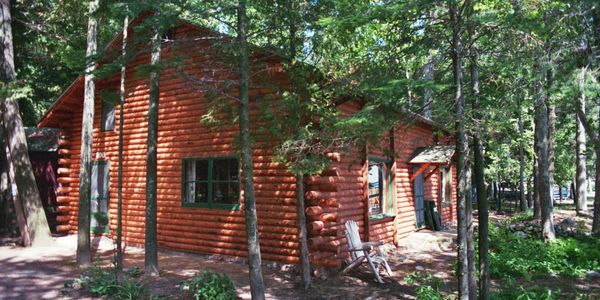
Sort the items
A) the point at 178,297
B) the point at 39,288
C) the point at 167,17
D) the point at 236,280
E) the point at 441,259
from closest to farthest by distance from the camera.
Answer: the point at 167,17 → the point at 178,297 → the point at 39,288 → the point at 236,280 → the point at 441,259

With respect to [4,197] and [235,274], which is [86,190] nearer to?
[235,274]

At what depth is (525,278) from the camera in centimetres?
876

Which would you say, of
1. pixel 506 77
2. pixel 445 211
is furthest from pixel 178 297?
pixel 445 211

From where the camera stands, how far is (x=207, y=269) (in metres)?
9.30

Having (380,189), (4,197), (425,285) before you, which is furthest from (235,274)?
(4,197)

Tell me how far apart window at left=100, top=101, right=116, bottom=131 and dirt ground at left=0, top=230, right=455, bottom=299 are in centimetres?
343

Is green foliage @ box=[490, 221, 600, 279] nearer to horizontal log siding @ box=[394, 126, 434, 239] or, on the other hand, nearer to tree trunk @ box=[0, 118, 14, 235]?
horizontal log siding @ box=[394, 126, 434, 239]

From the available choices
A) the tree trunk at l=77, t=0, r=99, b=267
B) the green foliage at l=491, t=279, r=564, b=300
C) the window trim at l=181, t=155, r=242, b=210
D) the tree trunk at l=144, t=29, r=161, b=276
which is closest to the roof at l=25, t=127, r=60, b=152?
the tree trunk at l=77, t=0, r=99, b=267

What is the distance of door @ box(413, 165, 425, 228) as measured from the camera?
14.3 m

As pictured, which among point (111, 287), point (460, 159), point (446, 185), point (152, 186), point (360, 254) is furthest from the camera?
point (446, 185)

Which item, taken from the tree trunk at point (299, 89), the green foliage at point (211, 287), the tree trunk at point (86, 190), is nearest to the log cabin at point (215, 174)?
the tree trunk at point (299, 89)

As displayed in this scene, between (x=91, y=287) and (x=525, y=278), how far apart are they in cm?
800

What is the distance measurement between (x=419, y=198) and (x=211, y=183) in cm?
717

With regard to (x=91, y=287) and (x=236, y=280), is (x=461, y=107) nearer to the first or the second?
(x=236, y=280)
